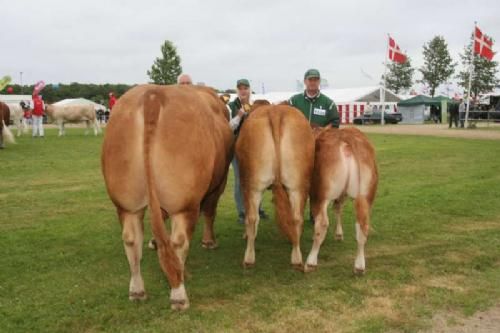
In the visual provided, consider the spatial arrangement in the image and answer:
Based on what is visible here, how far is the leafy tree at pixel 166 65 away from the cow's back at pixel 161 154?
173 feet

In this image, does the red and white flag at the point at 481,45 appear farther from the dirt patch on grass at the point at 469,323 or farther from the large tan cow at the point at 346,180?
the dirt patch on grass at the point at 469,323

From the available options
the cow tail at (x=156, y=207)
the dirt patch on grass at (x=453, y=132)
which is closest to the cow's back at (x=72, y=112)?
the dirt patch on grass at (x=453, y=132)

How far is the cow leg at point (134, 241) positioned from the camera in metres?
4.13

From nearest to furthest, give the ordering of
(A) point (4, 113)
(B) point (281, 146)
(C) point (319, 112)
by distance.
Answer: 1. (B) point (281, 146)
2. (C) point (319, 112)
3. (A) point (4, 113)

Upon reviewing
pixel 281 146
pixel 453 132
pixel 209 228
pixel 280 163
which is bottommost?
pixel 209 228

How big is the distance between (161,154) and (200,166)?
359 mm

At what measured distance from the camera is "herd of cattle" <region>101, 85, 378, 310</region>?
12.9ft

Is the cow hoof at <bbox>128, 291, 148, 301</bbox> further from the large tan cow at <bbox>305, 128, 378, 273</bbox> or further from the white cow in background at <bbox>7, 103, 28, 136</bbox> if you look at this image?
the white cow in background at <bbox>7, 103, 28, 136</bbox>

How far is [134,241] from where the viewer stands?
420cm

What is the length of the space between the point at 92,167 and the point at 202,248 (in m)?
8.31

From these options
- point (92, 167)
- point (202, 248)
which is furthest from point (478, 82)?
point (202, 248)

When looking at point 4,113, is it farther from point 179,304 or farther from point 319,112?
point 179,304

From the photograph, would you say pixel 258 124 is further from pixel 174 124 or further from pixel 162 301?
pixel 162 301

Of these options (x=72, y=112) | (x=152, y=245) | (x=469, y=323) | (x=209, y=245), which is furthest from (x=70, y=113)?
(x=469, y=323)
